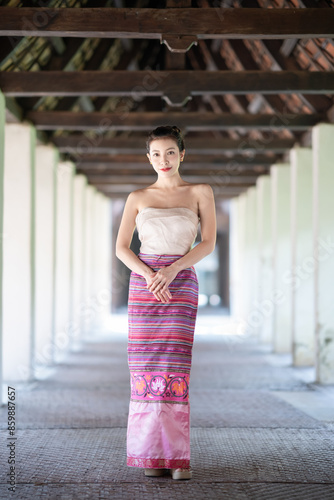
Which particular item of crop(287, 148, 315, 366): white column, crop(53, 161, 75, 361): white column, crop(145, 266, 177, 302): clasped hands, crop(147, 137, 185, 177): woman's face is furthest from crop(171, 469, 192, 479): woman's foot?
crop(53, 161, 75, 361): white column

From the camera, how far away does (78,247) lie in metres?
10.7

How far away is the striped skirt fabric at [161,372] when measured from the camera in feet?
9.28

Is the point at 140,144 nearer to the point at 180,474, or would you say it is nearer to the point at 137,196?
the point at 137,196

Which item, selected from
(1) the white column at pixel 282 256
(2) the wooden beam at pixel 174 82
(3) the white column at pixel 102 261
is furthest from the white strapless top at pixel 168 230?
(3) the white column at pixel 102 261

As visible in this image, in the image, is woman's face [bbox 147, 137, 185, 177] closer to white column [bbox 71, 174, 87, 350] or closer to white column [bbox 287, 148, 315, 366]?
white column [bbox 287, 148, 315, 366]

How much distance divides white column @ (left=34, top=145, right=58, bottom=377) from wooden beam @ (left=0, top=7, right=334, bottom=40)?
3.51 metres

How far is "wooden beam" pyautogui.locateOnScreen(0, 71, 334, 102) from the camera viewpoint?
5.37m

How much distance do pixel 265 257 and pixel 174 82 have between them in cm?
501

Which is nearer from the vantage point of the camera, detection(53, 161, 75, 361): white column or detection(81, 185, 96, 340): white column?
detection(53, 161, 75, 361): white column

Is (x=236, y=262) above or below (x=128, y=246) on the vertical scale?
below

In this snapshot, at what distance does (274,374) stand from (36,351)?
2774 mm

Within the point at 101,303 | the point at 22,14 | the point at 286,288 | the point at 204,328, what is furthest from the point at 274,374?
the point at 101,303

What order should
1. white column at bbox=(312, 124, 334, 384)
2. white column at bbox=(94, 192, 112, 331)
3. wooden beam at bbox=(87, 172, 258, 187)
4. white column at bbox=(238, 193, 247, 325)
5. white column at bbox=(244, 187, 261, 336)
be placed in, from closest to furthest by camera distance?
white column at bbox=(312, 124, 334, 384) → wooden beam at bbox=(87, 172, 258, 187) → white column at bbox=(244, 187, 261, 336) → white column at bbox=(238, 193, 247, 325) → white column at bbox=(94, 192, 112, 331)

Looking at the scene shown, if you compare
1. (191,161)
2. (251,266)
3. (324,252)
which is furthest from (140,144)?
(251,266)
